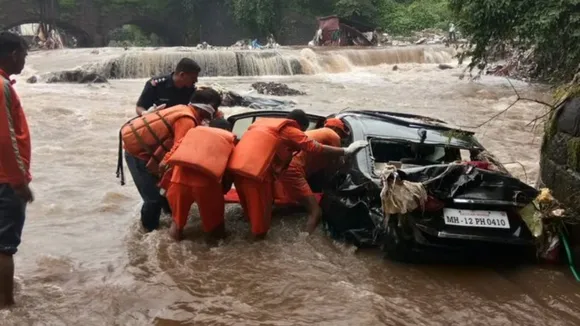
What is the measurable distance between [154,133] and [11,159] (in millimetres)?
1634

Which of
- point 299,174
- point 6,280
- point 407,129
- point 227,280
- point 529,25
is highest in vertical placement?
point 529,25

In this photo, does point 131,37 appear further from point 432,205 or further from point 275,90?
point 432,205

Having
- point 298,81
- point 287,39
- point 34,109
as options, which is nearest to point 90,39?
point 287,39

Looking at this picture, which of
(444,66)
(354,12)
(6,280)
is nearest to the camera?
(6,280)

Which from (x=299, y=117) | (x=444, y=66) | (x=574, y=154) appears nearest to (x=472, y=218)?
(x=574, y=154)

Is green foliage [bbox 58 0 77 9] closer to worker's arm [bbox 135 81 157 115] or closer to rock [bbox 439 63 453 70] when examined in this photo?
rock [bbox 439 63 453 70]

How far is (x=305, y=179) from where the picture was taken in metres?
5.61

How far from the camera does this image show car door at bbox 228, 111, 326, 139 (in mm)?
6121

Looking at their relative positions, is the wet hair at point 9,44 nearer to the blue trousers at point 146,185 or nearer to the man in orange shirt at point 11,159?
the man in orange shirt at point 11,159

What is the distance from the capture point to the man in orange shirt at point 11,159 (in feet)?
11.1

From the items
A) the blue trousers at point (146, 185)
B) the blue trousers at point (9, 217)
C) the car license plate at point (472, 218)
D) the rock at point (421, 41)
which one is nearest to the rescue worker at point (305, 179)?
the blue trousers at point (146, 185)

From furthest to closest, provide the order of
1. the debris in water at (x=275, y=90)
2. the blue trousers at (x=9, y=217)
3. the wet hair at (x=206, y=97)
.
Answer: the debris in water at (x=275, y=90) → the wet hair at (x=206, y=97) → the blue trousers at (x=9, y=217)

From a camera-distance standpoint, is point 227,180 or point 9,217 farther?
point 227,180

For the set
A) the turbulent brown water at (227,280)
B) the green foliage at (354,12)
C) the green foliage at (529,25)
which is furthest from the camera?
the green foliage at (354,12)
